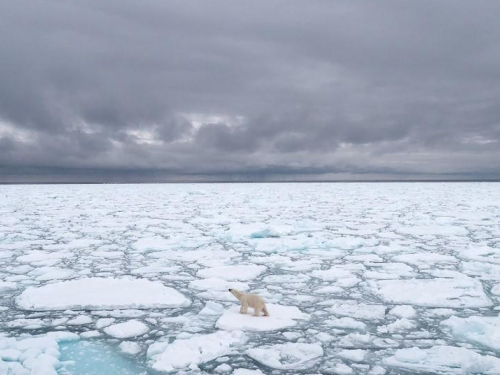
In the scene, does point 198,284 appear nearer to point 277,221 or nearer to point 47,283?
point 47,283

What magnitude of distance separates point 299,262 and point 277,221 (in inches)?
185

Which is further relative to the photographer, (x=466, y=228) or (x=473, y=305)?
(x=466, y=228)

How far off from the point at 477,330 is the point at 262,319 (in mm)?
1542

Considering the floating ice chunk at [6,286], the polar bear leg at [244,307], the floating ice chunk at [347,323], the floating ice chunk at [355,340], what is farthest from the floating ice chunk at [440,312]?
the floating ice chunk at [6,286]

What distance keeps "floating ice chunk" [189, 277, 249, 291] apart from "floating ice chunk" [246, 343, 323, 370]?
1.42 metres

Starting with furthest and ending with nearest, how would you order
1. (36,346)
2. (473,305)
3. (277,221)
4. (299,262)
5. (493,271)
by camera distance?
Result: (277,221) → (299,262) → (493,271) → (473,305) → (36,346)

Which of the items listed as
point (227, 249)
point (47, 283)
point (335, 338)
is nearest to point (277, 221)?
point (227, 249)

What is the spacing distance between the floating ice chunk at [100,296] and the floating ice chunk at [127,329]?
0.44 metres

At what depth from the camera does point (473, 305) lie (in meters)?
3.49

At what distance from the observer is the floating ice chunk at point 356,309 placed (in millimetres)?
3283

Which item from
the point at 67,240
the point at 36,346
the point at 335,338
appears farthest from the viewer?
the point at 67,240

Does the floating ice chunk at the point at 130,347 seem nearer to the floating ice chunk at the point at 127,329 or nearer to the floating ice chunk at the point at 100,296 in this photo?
the floating ice chunk at the point at 127,329

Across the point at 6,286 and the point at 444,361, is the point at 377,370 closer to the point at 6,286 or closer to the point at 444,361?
the point at 444,361

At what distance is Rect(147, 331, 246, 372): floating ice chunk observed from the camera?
244 centimetres
